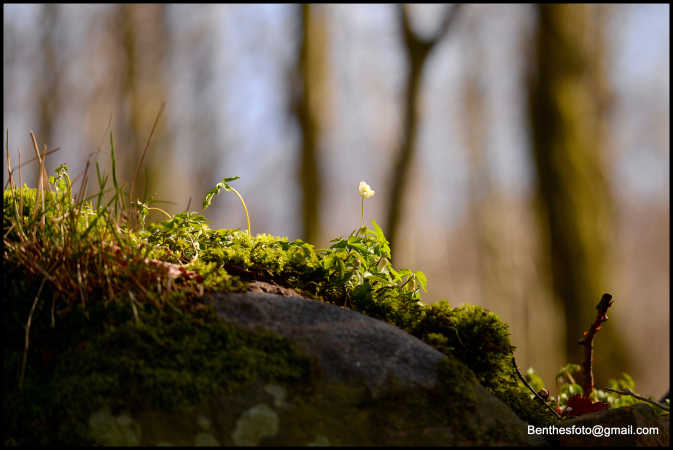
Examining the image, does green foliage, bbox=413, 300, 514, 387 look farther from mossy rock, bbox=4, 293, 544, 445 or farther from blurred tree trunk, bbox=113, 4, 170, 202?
blurred tree trunk, bbox=113, 4, 170, 202

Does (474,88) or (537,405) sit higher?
(474,88)

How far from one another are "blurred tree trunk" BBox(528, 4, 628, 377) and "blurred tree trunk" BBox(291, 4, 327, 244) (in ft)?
11.2

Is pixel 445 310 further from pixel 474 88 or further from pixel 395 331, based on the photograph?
pixel 474 88

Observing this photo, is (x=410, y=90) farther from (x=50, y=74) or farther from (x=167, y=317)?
(x=50, y=74)

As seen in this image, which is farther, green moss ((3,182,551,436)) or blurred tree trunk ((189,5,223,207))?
blurred tree trunk ((189,5,223,207))

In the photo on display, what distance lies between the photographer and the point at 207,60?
34.8 feet

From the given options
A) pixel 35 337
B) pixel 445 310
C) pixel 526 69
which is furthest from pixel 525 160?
pixel 35 337

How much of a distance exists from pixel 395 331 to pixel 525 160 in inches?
229

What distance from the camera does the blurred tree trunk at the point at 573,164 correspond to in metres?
5.71

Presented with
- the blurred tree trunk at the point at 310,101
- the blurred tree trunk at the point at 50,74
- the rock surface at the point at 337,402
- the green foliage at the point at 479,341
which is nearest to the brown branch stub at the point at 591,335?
the green foliage at the point at 479,341

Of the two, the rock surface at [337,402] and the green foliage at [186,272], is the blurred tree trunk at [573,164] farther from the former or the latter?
Result: the rock surface at [337,402]

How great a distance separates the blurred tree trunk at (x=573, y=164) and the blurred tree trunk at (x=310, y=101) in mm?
3401

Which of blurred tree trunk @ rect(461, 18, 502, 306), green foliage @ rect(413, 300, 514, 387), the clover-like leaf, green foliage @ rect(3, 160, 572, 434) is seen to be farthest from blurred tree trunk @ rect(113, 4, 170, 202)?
green foliage @ rect(413, 300, 514, 387)

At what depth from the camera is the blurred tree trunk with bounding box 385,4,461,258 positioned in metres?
7.98
